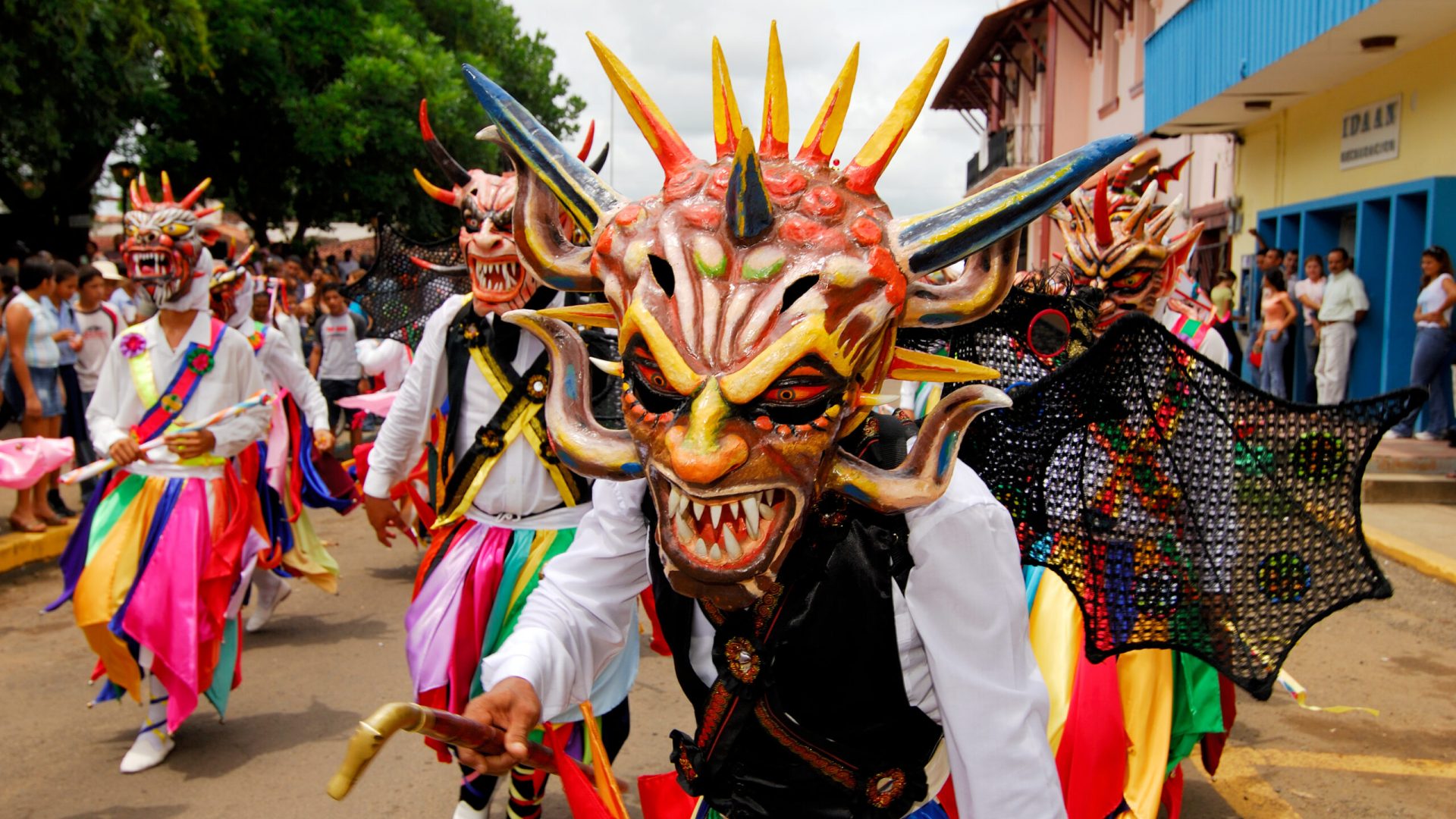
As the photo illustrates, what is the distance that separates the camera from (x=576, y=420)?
229 cm

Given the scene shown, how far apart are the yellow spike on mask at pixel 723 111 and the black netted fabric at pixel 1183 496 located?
1003 millimetres

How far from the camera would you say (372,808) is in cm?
492

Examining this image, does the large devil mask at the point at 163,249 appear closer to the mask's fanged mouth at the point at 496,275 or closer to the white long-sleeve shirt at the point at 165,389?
the white long-sleeve shirt at the point at 165,389

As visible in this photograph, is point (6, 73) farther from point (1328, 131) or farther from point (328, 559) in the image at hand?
point (1328, 131)

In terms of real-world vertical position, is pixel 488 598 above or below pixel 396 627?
above

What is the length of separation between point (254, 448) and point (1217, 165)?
56.8 feet

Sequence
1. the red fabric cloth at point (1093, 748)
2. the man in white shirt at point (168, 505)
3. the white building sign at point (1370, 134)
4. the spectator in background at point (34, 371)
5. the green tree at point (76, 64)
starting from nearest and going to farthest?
1. the red fabric cloth at point (1093, 748)
2. the man in white shirt at point (168, 505)
3. the spectator in background at point (34, 371)
4. the white building sign at point (1370, 134)
5. the green tree at point (76, 64)

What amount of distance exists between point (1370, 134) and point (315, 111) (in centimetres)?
1963

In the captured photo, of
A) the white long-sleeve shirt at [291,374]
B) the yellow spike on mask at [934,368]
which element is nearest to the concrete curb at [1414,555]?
the white long-sleeve shirt at [291,374]

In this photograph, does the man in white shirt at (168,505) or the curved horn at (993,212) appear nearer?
the curved horn at (993,212)

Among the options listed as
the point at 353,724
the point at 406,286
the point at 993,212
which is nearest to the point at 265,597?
the point at 353,724

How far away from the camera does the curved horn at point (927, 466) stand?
83.4 inches

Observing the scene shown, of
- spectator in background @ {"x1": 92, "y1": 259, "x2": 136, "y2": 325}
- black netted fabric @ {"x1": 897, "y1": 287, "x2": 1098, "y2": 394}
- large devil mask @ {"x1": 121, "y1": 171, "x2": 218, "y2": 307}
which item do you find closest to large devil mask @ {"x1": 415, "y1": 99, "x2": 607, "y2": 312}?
black netted fabric @ {"x1": 897, "y1": 287, "x2": 1098, "y2": 394}

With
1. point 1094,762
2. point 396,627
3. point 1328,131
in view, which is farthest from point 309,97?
point 1094,762
